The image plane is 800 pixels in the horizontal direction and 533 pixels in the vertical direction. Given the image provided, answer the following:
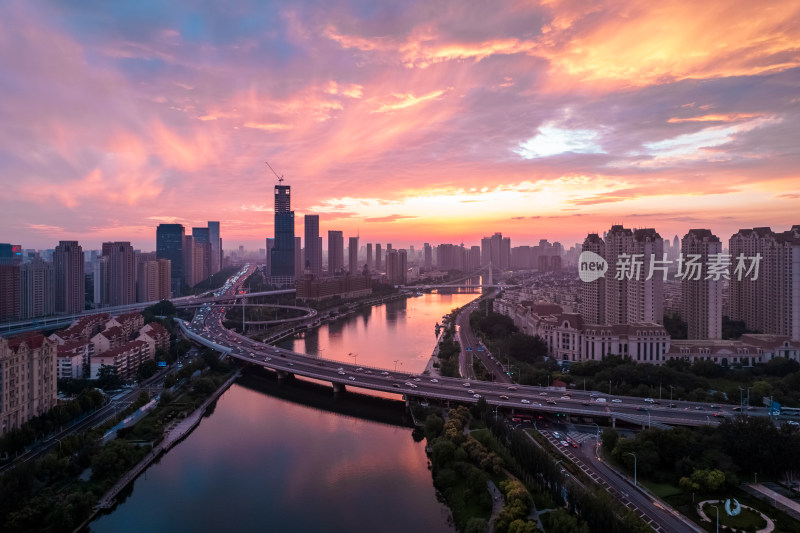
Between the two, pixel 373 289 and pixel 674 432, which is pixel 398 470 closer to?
pixel 674 432

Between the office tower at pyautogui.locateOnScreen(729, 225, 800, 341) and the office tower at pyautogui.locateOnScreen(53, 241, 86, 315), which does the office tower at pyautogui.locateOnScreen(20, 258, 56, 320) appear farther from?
the office tower at pyautogui.locateOnScreen(729, 225, 800, 341)

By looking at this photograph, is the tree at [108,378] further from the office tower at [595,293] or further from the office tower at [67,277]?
the office tower at [595,293]

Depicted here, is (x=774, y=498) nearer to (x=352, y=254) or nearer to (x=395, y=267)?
(x=395, y=267)

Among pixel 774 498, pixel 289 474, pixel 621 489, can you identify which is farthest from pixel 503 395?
pixel 774 498

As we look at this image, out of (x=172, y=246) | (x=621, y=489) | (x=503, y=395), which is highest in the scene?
(x=172, y=246)

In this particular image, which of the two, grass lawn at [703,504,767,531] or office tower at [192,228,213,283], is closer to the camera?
grass lawn at [703,504,767,531]

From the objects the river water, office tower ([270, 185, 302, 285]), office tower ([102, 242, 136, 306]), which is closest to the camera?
the river water

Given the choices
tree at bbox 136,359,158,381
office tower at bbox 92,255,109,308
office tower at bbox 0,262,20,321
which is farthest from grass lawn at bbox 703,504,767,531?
office tower at bbox 92,255,109,308
